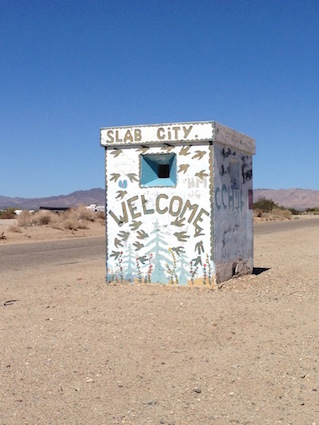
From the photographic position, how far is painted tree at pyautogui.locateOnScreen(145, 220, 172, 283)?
1198 cm

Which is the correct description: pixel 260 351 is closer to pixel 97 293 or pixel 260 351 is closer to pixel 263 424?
pixel 263 424

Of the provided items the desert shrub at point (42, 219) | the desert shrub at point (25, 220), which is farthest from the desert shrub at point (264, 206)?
the desert shrub at point (25, 220)

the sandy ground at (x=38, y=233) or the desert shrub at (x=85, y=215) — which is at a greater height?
the desert shrub at (x=85, y=215)

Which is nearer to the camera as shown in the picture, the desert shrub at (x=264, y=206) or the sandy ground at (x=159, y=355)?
the sandy ground at (x=159, y=355)

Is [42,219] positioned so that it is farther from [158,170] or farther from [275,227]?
[158,170]

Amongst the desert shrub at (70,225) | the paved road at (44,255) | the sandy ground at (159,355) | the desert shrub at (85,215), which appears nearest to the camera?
the sandy ground at (159,355)

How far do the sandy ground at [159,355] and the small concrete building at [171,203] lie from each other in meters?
0.46

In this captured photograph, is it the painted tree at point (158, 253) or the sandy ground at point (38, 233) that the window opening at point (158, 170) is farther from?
the sandy ground at point (38, 233)

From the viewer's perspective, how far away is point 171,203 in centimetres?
1193

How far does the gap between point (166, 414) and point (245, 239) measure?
342 inches

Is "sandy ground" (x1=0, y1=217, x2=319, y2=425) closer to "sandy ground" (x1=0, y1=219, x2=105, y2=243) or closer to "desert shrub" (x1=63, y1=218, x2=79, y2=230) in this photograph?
"sandy ground" (x1=0, y1=219, x2=105, y2=243)

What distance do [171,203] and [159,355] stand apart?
5144 millimetres

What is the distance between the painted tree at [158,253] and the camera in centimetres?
1198

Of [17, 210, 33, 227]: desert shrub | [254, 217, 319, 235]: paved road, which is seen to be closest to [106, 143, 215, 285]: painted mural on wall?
[254, 217, 319, 235]: paved road
